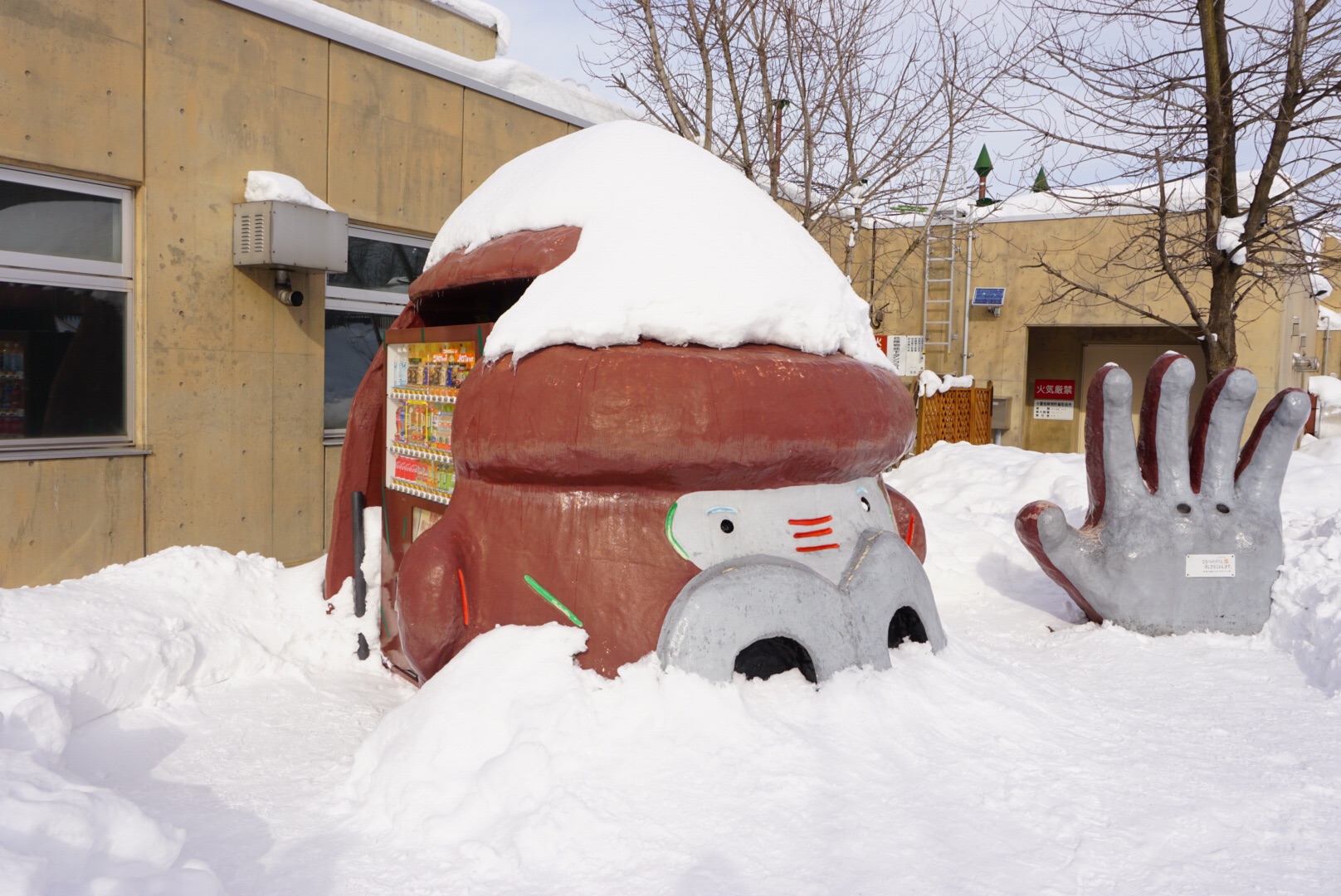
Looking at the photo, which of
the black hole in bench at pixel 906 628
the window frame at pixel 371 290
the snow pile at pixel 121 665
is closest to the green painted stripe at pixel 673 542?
the black hole in bench at pixel 906 628

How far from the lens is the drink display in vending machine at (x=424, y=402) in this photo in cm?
427

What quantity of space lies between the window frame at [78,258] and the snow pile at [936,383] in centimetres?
984

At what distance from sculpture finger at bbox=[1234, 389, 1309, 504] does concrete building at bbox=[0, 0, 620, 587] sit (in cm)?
582

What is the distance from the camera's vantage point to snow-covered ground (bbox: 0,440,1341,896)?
8.69ft

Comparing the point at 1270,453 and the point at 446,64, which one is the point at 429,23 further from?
the point at 1270,453

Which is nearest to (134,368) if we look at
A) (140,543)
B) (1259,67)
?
(140,543)

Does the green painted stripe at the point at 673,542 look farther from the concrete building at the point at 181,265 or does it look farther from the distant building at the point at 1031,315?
the distant building at the point at 1031,315

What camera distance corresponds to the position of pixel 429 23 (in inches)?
355

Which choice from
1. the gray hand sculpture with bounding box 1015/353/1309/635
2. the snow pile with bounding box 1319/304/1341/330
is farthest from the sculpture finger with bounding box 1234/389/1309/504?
the snow pile with bounding box 1319/304/1341/330

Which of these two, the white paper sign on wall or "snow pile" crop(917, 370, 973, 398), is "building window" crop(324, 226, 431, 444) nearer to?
"snow pile" crop(917, 370, 973, 398)

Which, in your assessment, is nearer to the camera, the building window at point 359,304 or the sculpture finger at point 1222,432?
the sculpture finger at point 1222,432

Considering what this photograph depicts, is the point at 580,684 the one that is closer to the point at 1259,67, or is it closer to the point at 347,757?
the point at 347,757

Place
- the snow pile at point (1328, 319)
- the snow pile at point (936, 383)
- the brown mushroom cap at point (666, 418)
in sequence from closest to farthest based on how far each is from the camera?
the brown mushroom cap at point (666, 418) → the snow pile at point (936, 383) → the snow pile at point (1328, 319)

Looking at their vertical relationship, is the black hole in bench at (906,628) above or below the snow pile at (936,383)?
below
